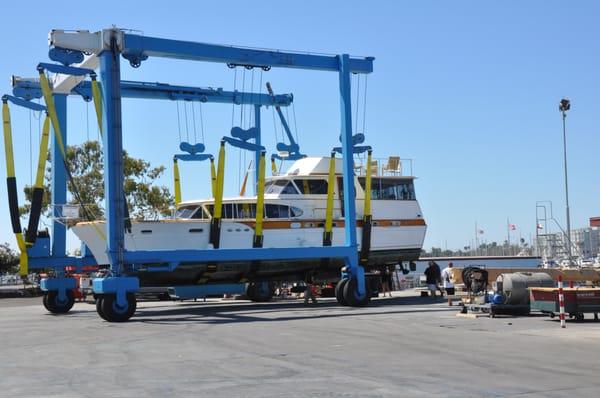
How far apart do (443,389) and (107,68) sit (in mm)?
14526

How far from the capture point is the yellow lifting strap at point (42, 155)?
23.1 m

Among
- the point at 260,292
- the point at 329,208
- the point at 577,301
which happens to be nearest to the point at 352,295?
the point at 329,208

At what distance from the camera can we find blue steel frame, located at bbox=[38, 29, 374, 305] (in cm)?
1939

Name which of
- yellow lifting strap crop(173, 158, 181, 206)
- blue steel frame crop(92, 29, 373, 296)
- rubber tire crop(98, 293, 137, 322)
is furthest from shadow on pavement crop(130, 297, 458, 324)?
yellow lifting strap crop(173, 158, 181, 206)

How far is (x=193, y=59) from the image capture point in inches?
858

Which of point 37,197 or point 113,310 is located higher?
point 37,197

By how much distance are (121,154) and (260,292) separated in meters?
11.0

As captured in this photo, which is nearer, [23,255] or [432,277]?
[23,255]

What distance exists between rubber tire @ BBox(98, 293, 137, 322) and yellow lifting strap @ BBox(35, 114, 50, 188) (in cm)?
582

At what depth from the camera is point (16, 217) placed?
72.1ft

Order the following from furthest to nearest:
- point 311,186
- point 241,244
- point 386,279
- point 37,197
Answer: point 386,279, point 311,186, point 241,244, point 37,197

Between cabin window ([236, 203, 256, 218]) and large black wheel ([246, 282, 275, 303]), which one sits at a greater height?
cabin window ([236, 203, 256, 218])

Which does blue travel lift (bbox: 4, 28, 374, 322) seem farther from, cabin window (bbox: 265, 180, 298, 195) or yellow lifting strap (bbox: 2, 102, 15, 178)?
cabin window (bbox: 265, 180, 298, 195)

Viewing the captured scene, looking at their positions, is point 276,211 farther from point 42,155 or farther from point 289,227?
point 42,155
